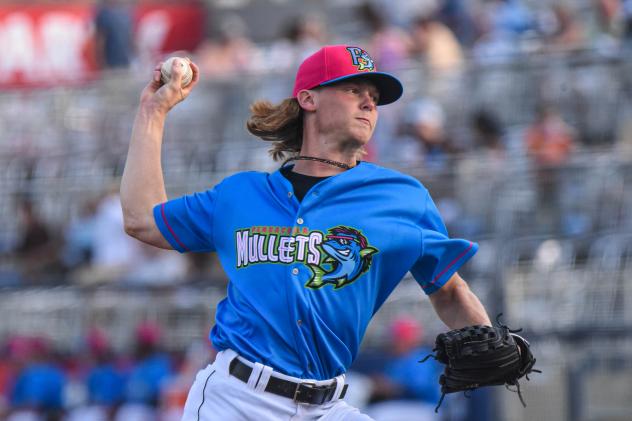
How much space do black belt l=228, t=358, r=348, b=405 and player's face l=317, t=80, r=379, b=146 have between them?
100 centimetres

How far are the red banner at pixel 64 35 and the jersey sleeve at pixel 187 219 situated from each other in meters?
13.5

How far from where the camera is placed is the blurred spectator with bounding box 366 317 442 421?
9898 mm

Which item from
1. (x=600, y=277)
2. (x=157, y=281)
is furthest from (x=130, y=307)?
(x=600, y=277)

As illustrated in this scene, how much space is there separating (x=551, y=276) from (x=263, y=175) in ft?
18.7

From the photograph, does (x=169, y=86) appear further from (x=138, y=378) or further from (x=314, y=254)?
(x=138, y=378)

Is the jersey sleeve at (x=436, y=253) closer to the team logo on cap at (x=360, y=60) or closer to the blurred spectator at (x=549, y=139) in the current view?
the team logo on cap at (x=360, y=60)

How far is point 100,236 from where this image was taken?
1348cm

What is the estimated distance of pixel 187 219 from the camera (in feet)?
16.3

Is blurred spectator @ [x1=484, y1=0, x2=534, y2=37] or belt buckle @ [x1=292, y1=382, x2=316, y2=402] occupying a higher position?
blurred spectator @ [x1=484, y1=0, x2=534, y2=37]

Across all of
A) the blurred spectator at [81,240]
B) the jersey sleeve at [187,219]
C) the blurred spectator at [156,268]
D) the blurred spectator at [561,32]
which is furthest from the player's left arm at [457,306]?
the blurred spectator at [81,240]

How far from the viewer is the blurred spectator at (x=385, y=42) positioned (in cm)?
1307

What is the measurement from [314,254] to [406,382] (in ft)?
18.0

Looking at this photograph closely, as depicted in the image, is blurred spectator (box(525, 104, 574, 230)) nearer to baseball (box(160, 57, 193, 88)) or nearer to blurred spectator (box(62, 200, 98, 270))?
blurred spectator (box(62, 200, 98, 270))

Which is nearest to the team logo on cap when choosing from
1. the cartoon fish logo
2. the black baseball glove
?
the cartoon fish logo
